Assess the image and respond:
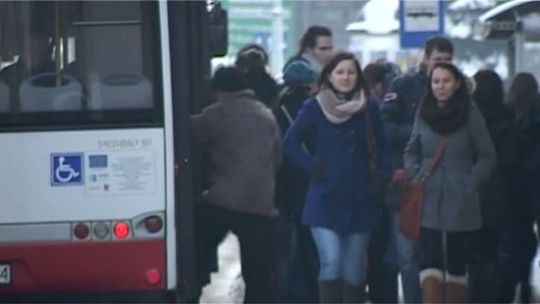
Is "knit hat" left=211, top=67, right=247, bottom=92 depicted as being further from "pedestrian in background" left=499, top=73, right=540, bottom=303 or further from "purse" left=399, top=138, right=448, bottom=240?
"pedestrian in background" left=499, top=73, right=540, bottom=303

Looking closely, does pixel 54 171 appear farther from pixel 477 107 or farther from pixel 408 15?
pixel 408 15

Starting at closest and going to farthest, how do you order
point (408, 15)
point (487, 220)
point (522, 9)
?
1. point (487, 220)
2. point (522, 9)
3. point (408, 15)

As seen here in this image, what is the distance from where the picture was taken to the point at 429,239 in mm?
12219

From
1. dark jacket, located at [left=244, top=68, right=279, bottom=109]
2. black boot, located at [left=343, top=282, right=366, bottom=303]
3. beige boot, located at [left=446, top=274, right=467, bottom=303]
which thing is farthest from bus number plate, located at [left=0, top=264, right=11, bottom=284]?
dark jacket, located at [left=244, top=68, right=279, bottom=109]

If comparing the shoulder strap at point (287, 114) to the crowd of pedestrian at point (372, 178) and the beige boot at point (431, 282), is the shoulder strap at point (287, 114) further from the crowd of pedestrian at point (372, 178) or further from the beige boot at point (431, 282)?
the beige boot at point (431, 282)

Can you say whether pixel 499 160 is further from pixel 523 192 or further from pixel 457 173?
pixel 457 173

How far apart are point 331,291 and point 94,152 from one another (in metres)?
2.09

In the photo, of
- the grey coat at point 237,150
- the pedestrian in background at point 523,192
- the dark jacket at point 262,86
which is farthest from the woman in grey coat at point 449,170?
the dark jacket at point 262,86

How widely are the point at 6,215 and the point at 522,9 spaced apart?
693 cm

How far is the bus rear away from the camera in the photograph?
11.3 meters

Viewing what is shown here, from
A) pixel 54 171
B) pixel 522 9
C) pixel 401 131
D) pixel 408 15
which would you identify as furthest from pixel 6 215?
pixel 408 15

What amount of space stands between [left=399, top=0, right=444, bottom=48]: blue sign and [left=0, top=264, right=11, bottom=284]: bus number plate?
27.5ft

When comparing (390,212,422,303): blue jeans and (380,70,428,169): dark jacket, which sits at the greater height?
(380,70,428,169): dark jacket

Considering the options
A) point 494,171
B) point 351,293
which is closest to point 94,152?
point 351,293
